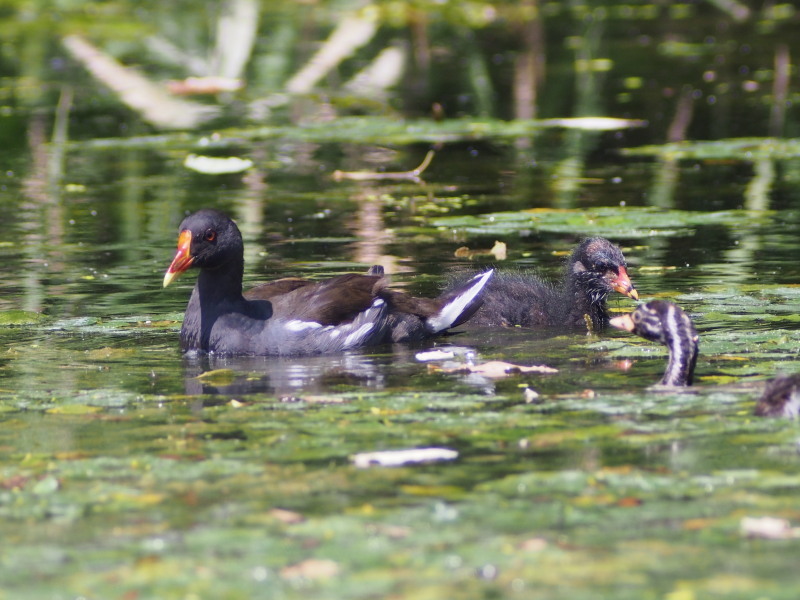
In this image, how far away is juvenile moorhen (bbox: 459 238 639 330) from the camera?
8.67 m

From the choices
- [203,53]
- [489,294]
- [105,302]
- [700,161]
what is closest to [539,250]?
[489,294]

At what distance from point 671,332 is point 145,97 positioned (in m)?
13.7

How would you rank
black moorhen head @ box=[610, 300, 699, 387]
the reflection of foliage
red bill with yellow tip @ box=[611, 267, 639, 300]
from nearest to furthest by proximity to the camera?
black moorhen head @ box=[610, 300, 699, 387]
red bill with yellow tip @ box=[611, 267, 639, 300]
the reflection of foliage

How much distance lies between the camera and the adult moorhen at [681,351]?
5.58 meters

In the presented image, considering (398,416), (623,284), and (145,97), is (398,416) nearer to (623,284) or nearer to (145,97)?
(623,284)

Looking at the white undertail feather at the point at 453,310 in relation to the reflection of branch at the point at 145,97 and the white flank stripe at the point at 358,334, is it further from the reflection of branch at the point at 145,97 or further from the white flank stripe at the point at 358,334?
the reflection of branch at the point at 145,97

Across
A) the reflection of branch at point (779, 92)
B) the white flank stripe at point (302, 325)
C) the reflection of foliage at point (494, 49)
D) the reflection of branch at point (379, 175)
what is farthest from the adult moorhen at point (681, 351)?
the reflection of foliage at point (494, 49)

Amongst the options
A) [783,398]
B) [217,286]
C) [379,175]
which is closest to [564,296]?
[217,286]

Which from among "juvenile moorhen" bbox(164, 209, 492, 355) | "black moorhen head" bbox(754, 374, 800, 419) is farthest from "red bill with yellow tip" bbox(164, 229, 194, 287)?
"black moorhen head" bbox(754, 374, 800, 419)

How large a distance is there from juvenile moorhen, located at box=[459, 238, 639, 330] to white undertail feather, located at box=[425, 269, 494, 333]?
1.47 ft

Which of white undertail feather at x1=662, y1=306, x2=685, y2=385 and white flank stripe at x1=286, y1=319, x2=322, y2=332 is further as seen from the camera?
white flank stripe at x1=286, y1=319, x2=322, y2=332

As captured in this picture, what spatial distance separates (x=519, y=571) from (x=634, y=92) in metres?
15.0

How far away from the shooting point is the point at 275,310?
7879 millimetres

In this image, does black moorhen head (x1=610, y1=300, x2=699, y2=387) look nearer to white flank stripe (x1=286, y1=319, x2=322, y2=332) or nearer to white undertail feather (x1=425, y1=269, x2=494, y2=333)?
white undertail feather (x1=425, y1=269, x2=494, y2=333)
